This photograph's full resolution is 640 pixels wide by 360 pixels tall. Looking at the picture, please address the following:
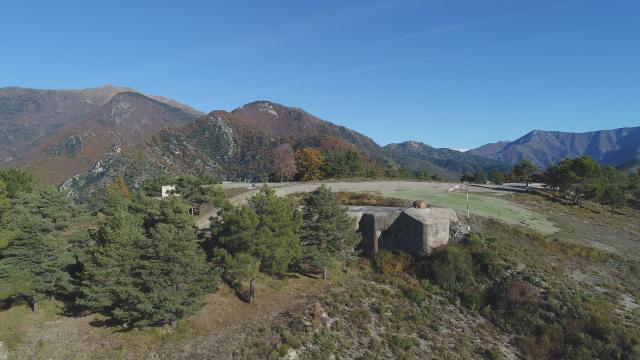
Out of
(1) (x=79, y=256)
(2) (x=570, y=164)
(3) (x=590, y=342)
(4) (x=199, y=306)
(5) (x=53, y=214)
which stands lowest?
(3) (x=590, y=342)

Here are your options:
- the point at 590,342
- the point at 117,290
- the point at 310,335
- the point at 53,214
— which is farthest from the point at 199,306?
the point at 590,342

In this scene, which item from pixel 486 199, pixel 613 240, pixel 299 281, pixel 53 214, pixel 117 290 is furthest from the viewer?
pixel 486 199

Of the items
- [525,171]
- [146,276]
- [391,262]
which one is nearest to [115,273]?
[146,276]

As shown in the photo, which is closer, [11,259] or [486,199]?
[11,259]

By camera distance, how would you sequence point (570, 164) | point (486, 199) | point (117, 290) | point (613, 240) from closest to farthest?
point (117, 290), point (613, 240), point (486, 199), point (570, 164)

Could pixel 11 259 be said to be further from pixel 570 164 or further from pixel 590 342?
pixel 570 164

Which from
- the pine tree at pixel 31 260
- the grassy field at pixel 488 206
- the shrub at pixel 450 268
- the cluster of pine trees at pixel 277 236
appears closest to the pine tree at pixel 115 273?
the pine tree at pixel 31 260

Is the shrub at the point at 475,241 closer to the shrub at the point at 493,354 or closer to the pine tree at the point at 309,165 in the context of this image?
the shrub at the point at 493,354

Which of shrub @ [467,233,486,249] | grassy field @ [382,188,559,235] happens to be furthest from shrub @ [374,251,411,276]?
grassy field @ [382,188,559,235]
